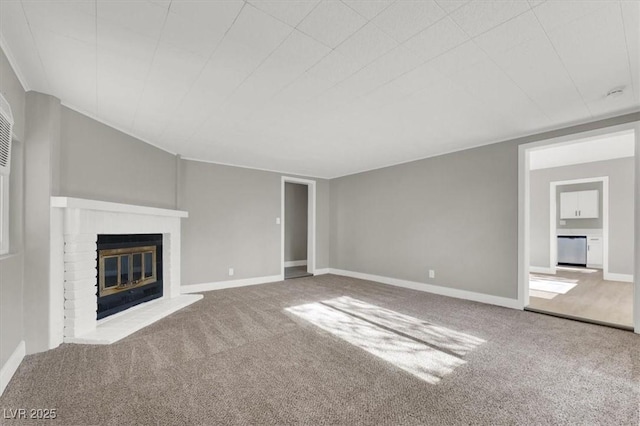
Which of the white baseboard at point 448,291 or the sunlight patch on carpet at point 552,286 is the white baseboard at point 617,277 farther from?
the white baseboard at point 448,291

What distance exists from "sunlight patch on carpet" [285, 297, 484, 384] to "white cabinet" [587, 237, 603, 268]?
22.5 ft

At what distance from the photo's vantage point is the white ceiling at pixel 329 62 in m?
1.64

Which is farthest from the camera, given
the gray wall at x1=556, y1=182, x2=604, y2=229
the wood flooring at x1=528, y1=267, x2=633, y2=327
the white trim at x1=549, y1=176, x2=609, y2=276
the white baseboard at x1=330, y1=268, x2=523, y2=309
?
the gray wall at x1=556, y1=182, x2=604, y2=229

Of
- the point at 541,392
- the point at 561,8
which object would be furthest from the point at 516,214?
the point at 561,8

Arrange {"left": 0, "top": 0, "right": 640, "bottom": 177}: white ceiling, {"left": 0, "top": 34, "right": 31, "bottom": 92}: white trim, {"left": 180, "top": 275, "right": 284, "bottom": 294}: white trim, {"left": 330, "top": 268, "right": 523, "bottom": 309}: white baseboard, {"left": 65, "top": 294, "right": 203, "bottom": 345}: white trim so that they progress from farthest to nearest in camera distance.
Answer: {"left": 180, "top": 275, "right": 284, "bottom": 294}: white trim → {"left": 330, "top": 268, "right": 523, "bottom": 309}: white baseboard → {"left": 65, "top": 294, "right": 203, "bottom": 345}: white trim → {"left": 0, "top": 34, "right": 31, "bottom": 92}: white trim → {"left": 0, "top": 0, "right": 640, "bottom": 177}: white ceiling

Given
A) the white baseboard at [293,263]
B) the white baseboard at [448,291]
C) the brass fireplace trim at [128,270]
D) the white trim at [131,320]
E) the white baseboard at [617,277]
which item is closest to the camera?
the white trim at [131,320]

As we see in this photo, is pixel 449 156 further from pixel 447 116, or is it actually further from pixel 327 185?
pixel 327 185

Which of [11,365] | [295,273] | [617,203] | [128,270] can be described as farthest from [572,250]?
[11,365]

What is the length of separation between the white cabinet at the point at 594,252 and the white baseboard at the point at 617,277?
53.5 inches

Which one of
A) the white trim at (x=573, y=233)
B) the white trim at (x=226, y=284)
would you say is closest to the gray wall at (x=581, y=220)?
the white trim at (x=573, y=233)

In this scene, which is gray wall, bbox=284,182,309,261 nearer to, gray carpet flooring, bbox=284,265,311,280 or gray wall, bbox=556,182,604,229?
gray carpet flooring, bbox=284,265,311,280

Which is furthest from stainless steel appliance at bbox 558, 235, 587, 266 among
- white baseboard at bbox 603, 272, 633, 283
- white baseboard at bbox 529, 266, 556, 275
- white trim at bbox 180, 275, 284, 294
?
white trim at bbox 180, 275, 284, 294

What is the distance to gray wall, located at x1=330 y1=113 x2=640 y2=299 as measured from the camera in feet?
13.5

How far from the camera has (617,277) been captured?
A: 599 cm
